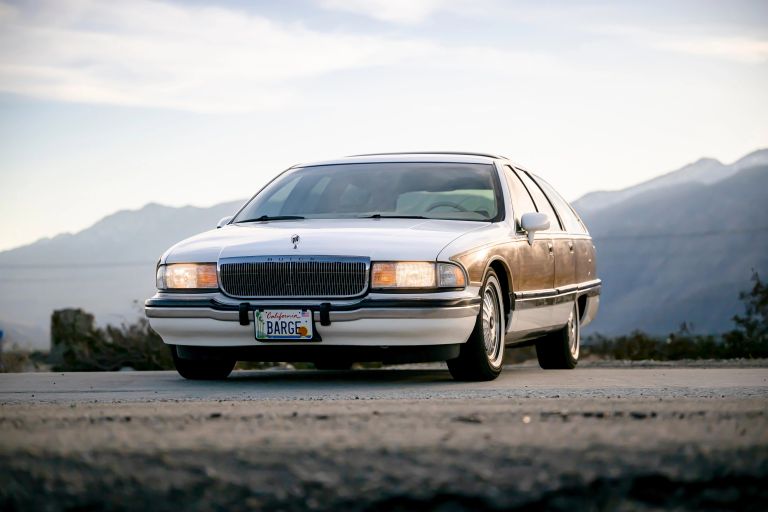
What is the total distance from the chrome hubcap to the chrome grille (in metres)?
0.93

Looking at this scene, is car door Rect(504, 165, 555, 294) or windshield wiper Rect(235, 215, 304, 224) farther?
windshield wiper Rect(235, 215, 304, 224)

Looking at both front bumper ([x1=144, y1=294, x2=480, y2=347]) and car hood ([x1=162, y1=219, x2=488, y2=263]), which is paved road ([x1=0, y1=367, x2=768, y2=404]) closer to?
front bumper ([x1=144, y1=294, x2=480, y2=347])

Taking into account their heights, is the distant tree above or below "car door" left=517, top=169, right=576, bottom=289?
below

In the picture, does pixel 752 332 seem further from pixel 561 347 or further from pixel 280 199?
pixel 280 199

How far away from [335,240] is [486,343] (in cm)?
122

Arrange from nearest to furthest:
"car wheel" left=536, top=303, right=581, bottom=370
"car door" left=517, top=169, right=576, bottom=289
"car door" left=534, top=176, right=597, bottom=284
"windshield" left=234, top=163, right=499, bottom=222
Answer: "windshield" left=234, top=163, right=499, bottom=222 < "car door" left=517, top=169, right=576, bottom=289 < "car wheel" left=536, top=303, right=581, bottom=370 < "car door" left=534, top=176, right=597, bottom=284

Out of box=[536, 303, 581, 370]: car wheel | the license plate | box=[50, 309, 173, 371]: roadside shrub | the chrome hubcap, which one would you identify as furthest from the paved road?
box=[50, 309, 173, 371]: roadside shrub

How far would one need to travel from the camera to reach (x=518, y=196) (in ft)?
33.1

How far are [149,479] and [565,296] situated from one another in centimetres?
797

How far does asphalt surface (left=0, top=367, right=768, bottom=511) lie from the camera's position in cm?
279

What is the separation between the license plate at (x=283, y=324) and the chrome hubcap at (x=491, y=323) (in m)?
1.19

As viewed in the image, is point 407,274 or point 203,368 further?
point 203,368

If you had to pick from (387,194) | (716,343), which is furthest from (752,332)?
(387,194)

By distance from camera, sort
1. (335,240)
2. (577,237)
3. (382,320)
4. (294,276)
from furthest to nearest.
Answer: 1. (577,237)
2. (335,240)
3. (294,276)
4. (382,320)
